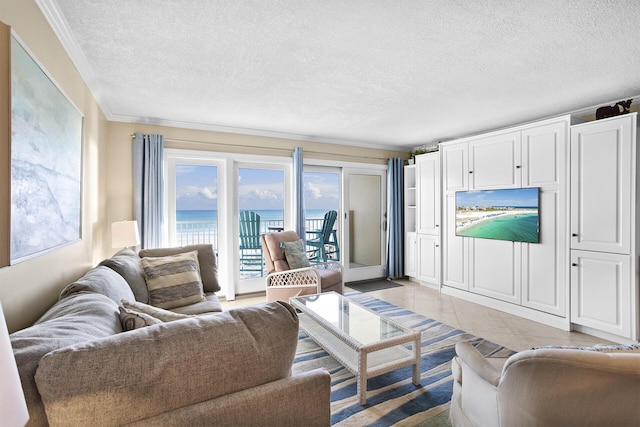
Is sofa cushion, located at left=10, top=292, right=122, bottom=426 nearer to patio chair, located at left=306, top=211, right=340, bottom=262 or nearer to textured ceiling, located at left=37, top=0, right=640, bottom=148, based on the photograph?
textured ceiling, located at left=37, top=0, right=640, bottom=148

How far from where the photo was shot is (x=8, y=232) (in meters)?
1.25

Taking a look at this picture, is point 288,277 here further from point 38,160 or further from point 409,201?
point 409,201

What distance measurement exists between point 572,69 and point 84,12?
348 cm

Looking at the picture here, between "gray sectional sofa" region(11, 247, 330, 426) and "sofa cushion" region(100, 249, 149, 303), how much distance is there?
43.7 inches

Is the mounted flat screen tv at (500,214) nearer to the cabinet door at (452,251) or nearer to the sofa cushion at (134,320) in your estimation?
the cabinet door at (452,251)

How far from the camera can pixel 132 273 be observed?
241 cm

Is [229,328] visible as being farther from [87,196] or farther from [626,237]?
[626,237]

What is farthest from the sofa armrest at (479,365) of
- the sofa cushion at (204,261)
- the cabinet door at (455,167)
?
the cabinet door at (455,167)

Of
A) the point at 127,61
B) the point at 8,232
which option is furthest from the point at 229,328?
the point at 127,61

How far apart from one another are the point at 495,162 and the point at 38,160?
435 cm

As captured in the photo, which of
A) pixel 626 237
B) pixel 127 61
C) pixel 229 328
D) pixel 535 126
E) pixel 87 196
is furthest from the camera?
pixel 535 126

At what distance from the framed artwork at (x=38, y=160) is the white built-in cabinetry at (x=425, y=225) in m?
4.43

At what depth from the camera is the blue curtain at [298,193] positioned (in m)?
4.74

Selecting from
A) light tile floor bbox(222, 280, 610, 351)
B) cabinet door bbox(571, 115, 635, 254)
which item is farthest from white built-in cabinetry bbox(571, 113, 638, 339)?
light tile floor bbox(222, 280, 610, 351)
